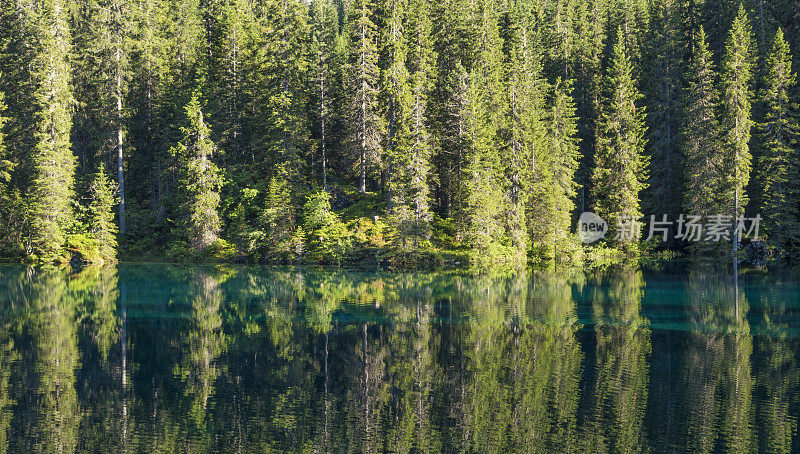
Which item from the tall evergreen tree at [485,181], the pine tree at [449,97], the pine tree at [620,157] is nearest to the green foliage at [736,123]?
the pine tree at [620,157]

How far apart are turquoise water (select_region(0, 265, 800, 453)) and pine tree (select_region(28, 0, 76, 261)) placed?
14.7 meters

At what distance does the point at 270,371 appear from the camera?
22109mm

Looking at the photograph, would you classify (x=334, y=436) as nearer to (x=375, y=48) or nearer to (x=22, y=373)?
(x=22, y=373)

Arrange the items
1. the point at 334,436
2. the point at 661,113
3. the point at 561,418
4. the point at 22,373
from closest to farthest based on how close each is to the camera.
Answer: the point at 334,436
the point at 561,418
the point at 22,373
the point at 661,113

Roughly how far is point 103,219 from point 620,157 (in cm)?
4354

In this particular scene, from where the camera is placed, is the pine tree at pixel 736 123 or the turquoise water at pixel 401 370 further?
the pine tree at pixel 736 123

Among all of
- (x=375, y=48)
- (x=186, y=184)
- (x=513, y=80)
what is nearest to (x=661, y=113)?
(x=513, y=80)

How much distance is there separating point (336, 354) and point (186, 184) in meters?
36.3

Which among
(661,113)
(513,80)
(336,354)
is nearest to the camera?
(336,354)

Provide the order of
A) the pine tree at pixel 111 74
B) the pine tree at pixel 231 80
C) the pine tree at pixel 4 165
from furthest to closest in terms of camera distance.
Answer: the pine tree at pixel 231 80 < the pine tree at pixel 111 74 < the pine tree at pixel 4 165

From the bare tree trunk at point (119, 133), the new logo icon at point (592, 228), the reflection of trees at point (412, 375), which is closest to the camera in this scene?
the reflection of trees at point (412, 375)

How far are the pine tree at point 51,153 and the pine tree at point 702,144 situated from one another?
50761 millimetres

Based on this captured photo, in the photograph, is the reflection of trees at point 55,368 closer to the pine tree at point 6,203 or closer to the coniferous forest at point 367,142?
the pine tree at point 6,203

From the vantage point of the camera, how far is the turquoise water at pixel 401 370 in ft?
53.3
